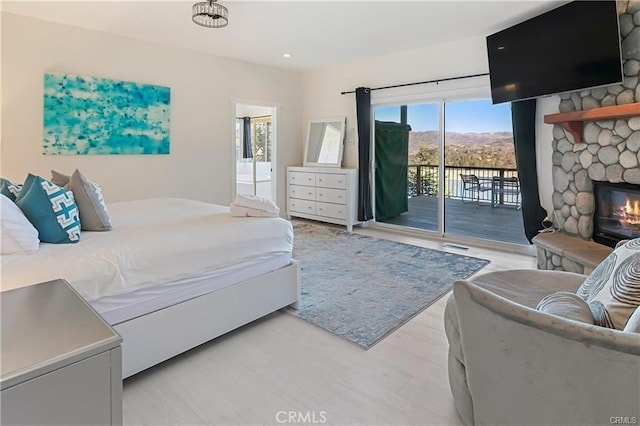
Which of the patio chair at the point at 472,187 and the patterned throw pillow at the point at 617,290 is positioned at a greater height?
the patio chair at the point at 472,187

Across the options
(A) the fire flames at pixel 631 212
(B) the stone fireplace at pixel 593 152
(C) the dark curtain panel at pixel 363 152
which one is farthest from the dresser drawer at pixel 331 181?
(A) the fire flames at pixel 631 212

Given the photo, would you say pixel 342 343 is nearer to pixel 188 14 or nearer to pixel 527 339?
pixel 527 339

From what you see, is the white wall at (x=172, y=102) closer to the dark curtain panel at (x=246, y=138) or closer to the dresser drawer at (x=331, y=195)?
the dresser drawer at (x=331, y=195)

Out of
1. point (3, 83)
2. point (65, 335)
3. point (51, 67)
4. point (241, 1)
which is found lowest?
point (65, 335)

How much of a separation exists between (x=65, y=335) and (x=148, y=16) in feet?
13.0

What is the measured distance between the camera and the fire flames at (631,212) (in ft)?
10.4

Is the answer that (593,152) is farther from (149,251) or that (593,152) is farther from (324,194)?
(149,251)

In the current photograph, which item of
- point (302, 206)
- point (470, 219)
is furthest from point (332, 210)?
point (470, 219)

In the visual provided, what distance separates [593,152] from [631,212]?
63cm

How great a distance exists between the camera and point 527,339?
1.16 metres

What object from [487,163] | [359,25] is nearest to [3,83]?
[359,25]

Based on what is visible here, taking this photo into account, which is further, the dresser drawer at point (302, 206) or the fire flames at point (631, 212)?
the dresser drawer at point (302, 206)

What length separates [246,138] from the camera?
8602 mm

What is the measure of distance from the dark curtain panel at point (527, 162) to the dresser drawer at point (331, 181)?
7.91 ft
